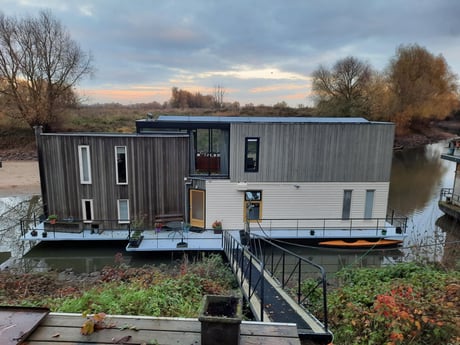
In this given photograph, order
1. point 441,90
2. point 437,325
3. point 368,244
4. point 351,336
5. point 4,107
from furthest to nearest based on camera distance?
point 441,90
point 4,107
point 368,244
point 351,336
point 437,325

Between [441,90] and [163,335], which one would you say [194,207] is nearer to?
[163,335]

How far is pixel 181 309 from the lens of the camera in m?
4.23

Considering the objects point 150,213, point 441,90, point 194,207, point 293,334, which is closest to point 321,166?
point 194,207

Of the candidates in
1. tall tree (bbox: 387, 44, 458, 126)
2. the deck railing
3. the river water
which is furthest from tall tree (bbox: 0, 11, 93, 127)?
tall tree (bbox: 387, 44, 458, 126)

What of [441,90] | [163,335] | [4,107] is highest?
[441,90]

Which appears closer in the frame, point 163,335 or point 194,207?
point 163,335

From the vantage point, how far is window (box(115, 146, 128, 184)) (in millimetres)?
11672

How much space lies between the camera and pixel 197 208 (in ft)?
40.5

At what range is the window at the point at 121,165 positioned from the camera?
11.7 metres

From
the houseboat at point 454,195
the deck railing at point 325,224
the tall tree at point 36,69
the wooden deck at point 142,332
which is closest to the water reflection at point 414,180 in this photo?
the houseboat at point 454,195

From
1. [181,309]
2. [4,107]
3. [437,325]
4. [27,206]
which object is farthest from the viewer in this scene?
[4,107]

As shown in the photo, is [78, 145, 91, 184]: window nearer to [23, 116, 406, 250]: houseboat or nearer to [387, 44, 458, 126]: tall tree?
[23, 116, 406, 250]: houseboat

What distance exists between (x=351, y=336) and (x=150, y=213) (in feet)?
31.4

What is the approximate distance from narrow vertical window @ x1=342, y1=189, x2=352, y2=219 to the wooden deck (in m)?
10.8
